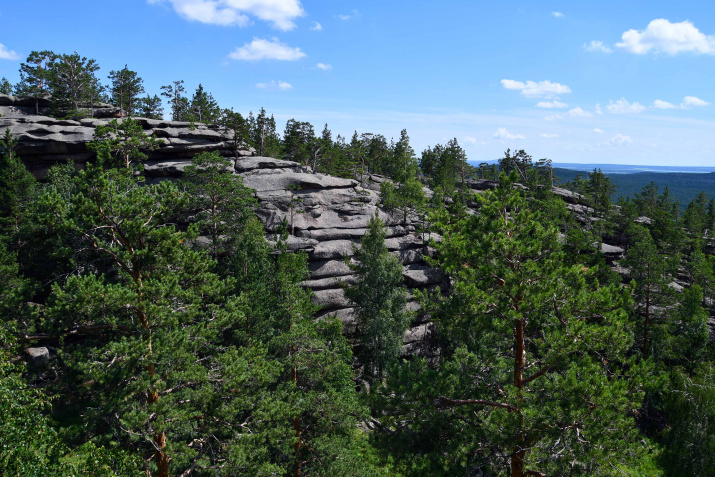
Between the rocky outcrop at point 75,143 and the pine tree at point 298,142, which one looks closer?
the rocky outcrop at point 75,143

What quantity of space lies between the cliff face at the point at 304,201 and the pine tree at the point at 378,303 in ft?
12.2

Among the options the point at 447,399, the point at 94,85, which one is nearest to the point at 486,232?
the point at 447,399

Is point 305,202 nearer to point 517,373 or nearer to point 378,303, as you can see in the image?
point 378,303

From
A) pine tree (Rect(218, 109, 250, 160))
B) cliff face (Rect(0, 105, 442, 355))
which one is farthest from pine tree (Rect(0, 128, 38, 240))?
pine tree (Rect(218, 109, 250, 160))

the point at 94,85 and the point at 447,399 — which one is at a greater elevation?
the point at 94,85

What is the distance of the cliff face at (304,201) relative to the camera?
35719 mm

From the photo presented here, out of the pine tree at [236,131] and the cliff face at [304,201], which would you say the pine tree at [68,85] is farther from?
the pine tree at [236,131]

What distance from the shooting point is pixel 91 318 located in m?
11.8

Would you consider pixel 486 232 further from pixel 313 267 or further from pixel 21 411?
pixel 313 267

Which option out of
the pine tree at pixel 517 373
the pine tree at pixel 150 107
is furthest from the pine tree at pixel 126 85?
the pine tree at pixel 517 373

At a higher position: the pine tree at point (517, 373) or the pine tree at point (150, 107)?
the pine tree at point (150, 107)

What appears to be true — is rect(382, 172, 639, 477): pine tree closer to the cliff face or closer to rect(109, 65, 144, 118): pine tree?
the cliff face

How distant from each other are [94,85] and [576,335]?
72.9m

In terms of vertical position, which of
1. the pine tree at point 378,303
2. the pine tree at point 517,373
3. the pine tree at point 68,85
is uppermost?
the pine tree at point 68,85
